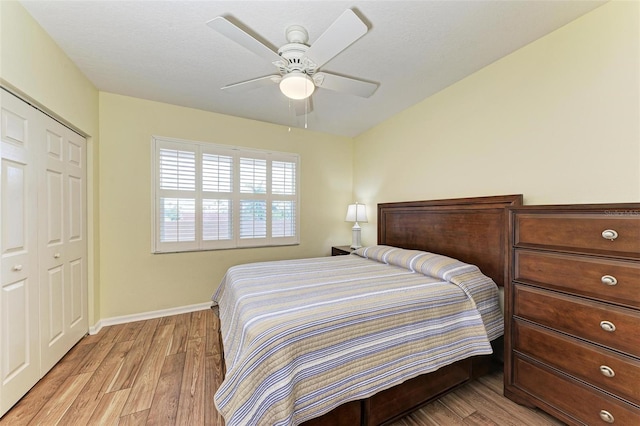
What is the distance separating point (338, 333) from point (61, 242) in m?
2.54

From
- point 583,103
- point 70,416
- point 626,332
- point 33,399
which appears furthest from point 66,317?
point 583,103

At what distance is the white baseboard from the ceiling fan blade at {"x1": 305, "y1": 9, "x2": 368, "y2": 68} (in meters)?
3.19

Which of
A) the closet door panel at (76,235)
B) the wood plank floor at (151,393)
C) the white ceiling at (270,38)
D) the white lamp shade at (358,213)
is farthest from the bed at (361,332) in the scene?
the white lamp shade at (358,213)

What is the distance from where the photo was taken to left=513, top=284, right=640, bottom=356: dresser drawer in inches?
47.7

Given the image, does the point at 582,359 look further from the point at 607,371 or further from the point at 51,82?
the point at 51,82

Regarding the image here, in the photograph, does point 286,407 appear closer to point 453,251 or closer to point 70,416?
point 70,416

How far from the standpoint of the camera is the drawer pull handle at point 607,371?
4.13 ft

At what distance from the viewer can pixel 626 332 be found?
1.22 metres

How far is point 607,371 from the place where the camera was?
50.0 inches

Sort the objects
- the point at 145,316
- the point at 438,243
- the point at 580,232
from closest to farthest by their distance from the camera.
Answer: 1. the point at 580,232
2. the point at 438,243
3. the point at 145,316

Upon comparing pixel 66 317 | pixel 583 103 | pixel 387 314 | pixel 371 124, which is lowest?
pixel 66 317

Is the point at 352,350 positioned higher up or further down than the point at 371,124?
further down

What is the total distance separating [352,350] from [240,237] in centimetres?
257

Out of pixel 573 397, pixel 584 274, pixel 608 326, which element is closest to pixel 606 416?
pixel 573 397
